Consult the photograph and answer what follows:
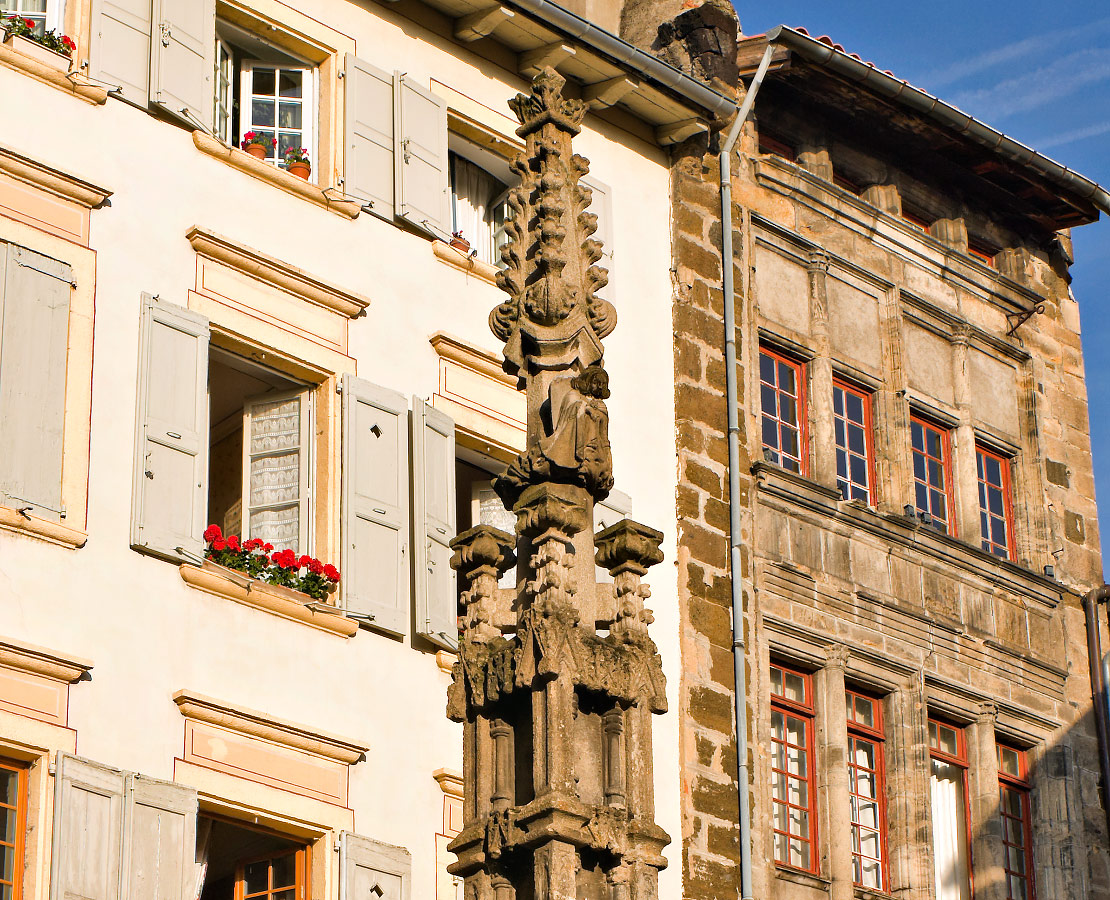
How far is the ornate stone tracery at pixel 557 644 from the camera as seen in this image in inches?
362

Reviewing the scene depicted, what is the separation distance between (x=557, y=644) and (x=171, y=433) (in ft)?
19.2

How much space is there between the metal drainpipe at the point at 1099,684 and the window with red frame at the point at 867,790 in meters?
2.58

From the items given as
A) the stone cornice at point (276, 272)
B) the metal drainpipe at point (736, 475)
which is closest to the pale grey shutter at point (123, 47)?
the stone cornice at point (276, 272)

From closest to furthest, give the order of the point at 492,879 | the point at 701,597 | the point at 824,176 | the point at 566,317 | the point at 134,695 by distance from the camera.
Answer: the point at 492,879, the point at 566,317, the point at 134,695, the point at 701,597, the point at 824,176

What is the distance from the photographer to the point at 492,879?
929 centimetres

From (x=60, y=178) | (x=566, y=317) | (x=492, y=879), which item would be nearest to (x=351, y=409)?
(x=60, y=178)

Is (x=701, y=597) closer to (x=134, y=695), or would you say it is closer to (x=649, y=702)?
(x=134, y=695)

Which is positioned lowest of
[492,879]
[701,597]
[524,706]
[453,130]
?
[492,879]

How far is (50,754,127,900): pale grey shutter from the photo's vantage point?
1305 centimetres

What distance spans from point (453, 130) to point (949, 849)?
260 inches

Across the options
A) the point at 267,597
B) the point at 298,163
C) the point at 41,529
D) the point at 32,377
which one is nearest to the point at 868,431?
the point at 298,163

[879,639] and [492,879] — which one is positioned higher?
[879,639]

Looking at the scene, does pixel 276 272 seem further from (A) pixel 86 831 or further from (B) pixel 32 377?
(A) pixel 86 831

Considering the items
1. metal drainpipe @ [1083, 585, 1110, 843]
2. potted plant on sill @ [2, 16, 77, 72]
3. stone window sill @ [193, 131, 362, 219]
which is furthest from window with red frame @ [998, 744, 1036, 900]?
potted plant on sill @ [2, 16, 77, 72]
